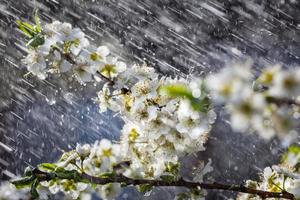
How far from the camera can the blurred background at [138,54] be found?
5.72 meters

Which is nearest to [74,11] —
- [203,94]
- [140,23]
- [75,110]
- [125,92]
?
[140,23]

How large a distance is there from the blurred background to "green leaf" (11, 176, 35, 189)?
12.6 ft

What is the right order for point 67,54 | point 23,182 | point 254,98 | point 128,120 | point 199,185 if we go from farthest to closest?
point 128,120 < point 67,54 < point 199,185 < point 23,182 < point 254,98

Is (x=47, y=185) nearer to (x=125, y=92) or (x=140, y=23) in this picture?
(x=125, y=92)

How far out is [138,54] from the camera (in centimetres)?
724

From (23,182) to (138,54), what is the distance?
6.15 meters

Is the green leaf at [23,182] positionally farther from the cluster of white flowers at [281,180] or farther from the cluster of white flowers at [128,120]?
the cluster of white flowers at [281,180]

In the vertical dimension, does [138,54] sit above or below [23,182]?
above

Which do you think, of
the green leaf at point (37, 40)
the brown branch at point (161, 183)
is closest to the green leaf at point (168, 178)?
the brown branch at point (161, 183)

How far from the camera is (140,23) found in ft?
25.6

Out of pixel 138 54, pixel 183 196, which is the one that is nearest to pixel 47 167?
pixel 183 196

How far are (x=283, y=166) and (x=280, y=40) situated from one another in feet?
16.6

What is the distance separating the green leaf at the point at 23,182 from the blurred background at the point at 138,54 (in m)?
3.86

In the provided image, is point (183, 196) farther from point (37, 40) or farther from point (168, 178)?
point (37, 40)
